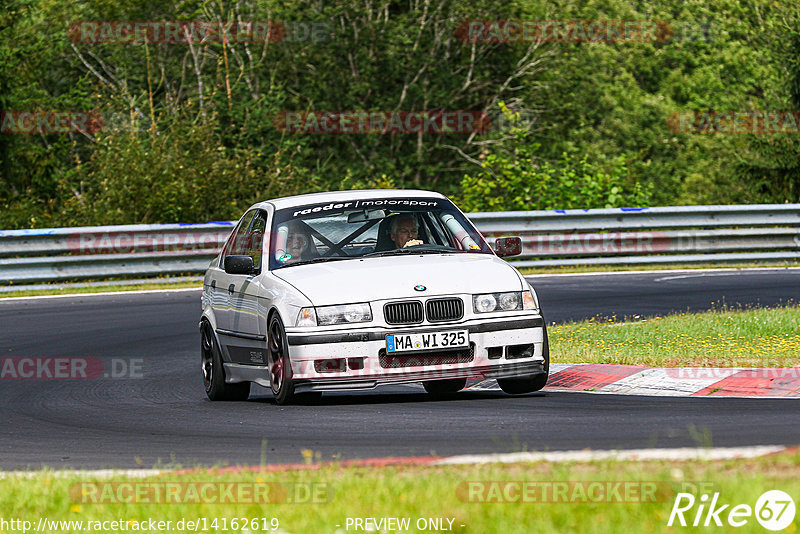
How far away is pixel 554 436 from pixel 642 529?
110 inches

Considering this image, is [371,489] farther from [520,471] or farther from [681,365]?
[681,365]

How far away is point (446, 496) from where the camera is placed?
216 inches

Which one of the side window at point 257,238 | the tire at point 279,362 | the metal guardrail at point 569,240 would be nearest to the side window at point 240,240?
the side window at point 257,238

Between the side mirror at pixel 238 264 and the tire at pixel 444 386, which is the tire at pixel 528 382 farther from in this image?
the side mirror at pixel 238 264

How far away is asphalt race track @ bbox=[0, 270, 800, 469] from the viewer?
24.3 ft

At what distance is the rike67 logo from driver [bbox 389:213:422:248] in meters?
5.71

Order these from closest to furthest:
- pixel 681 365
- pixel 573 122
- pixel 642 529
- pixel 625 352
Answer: pixel 642 529 < pixel 681 365 < pixel 625 352 < pixel 573 122

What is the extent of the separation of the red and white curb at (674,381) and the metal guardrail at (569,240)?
12036 mm

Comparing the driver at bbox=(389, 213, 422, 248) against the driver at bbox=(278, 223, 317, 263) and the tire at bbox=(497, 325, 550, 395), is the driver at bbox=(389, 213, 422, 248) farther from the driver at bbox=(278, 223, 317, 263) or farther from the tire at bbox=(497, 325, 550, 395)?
the tire at bbox=(497, 325, 550, 395)

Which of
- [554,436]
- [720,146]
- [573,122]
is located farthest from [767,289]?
[720,146]

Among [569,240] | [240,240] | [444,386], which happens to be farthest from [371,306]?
[569,240]

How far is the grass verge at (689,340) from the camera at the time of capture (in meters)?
10.9

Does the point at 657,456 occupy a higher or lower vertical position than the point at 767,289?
higher

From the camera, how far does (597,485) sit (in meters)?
5.53
